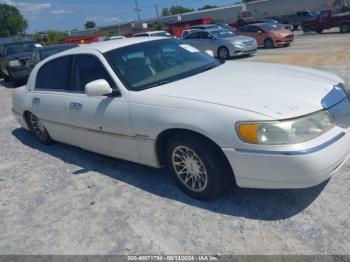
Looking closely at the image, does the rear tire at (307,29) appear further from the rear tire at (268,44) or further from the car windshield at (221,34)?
the car windshield at (221,34)

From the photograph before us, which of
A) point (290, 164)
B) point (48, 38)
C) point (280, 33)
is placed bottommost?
point (280, 33)

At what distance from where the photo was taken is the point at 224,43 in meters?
15.5

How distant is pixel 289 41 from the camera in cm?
1825

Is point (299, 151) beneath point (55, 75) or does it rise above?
beneath

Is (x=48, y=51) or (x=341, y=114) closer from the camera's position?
(x=341, y=114)

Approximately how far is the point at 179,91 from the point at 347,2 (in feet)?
136

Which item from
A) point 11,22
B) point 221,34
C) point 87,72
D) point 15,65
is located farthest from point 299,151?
point 11,22

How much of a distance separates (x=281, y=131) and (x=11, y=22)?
8744 cm

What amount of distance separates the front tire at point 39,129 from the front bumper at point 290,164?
3.43 meters

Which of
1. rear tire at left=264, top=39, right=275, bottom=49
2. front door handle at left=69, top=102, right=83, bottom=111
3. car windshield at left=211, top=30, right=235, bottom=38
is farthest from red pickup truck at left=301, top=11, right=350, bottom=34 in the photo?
front door handle at left=69, top=102, right=83, bottom=111

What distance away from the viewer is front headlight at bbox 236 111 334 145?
2670 millimetres

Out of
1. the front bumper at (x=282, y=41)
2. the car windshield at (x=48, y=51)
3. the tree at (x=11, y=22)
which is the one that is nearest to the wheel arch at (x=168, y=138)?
the car windshield at (x=48, y=51)

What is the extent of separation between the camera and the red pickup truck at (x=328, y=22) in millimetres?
22531

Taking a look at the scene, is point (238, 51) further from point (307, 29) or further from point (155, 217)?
point (307, 29)
